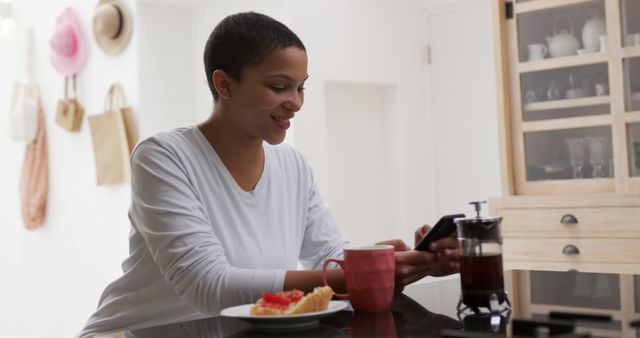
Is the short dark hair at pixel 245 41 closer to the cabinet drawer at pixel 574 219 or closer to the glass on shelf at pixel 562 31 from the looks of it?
the cabinet drawer at pixel 574 219

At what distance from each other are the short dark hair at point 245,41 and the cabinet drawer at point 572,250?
2.18 meters

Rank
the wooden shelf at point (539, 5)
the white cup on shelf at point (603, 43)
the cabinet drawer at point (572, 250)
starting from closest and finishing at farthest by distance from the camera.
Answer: the cabinet drawer at point (572, 250) → the white cup on shelf at point (603, 43) → the wooden shelf at point (539, 5)

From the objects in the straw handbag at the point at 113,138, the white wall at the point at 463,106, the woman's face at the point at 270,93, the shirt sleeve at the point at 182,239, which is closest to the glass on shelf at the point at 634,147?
the white wall at the point at 463,106

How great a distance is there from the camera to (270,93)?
1.66 metres

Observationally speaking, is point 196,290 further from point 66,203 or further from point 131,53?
point 66,203

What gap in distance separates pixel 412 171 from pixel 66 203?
7.18 feet

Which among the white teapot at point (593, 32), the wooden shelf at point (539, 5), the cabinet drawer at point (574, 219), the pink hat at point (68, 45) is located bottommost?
the cabinet drawer at point (574, 219)

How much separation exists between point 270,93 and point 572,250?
2.23 m

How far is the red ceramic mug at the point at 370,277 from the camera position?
125cm

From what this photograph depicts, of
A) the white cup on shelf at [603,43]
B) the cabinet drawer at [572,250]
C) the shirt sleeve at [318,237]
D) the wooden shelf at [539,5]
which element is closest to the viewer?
the shirt sleeve at [318,237]

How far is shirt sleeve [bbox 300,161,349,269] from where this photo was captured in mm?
1866

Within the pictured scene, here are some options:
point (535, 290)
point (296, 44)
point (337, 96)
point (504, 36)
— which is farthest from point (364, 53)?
point (535, 290)

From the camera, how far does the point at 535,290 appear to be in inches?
57.3

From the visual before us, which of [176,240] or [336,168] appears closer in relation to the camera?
[176,240]
